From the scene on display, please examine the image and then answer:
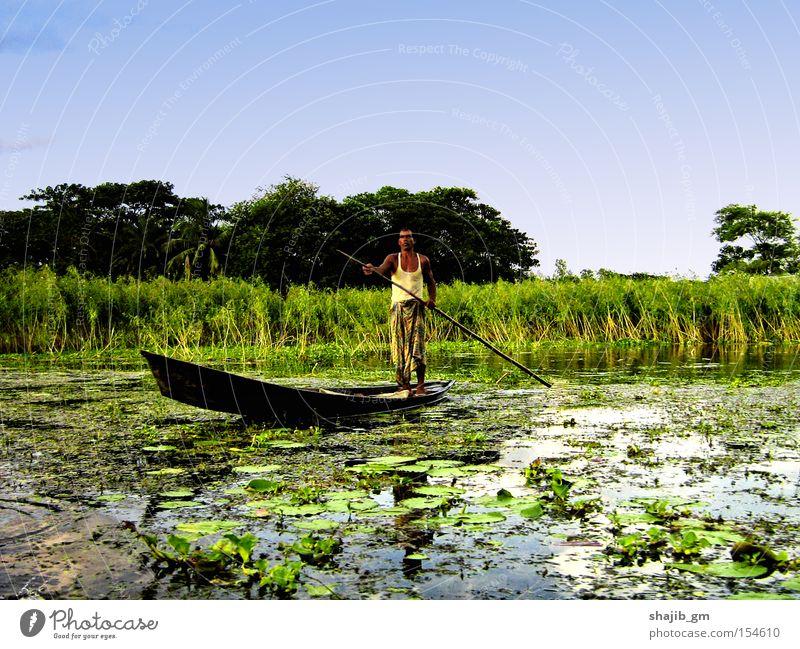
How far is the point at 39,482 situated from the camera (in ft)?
17.6

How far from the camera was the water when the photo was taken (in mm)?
3496

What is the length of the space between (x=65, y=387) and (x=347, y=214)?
25707 mm

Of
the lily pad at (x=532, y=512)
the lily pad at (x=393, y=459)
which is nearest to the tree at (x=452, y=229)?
the lily pad at (x=393, y=459)

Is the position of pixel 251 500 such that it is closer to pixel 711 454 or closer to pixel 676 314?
pixel 711 454

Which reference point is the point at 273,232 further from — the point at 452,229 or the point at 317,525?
the point at 317,525

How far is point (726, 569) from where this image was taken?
3.50m

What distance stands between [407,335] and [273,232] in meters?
27.0

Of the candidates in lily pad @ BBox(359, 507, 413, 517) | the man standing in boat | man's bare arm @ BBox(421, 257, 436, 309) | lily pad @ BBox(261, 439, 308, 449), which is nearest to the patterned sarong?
the man standing in boat

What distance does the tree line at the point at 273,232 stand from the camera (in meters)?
34.6

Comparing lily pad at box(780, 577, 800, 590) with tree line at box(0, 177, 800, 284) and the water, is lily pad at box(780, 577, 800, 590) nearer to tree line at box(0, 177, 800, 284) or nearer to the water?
the water

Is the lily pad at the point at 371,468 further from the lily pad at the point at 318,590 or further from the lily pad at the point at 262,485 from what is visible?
the lily pad at the point at 318,590

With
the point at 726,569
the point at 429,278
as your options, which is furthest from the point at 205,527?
the point at 429,278

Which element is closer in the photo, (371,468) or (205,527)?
(205,527)
